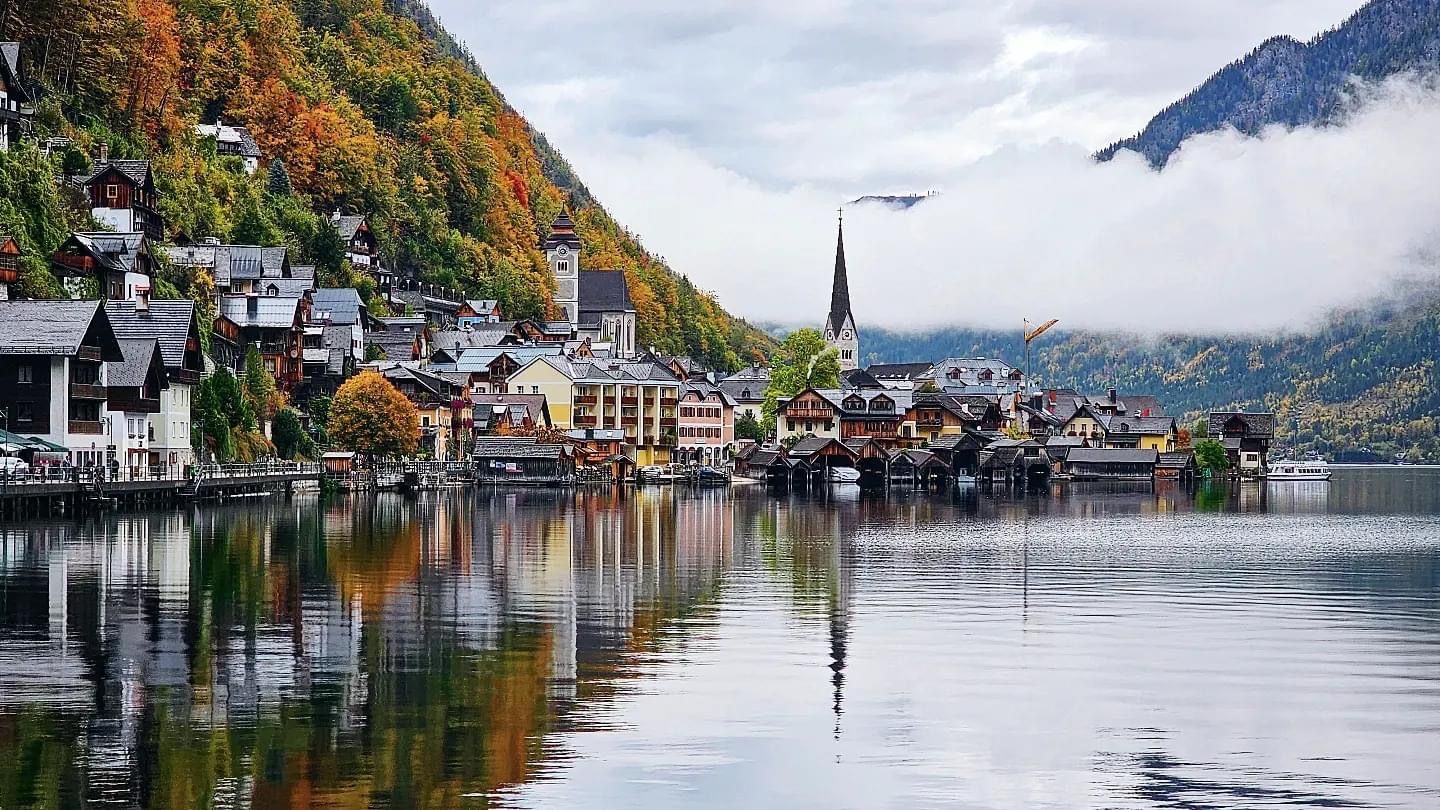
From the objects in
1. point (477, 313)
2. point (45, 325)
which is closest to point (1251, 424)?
point (477, 313)

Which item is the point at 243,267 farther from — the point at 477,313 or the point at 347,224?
the point at 477,313

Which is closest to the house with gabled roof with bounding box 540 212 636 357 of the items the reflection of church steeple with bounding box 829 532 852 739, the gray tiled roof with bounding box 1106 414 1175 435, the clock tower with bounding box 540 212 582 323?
the clock tower with bounding box 540 212 582 323

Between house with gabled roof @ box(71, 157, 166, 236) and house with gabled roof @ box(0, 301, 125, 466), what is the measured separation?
903 inches

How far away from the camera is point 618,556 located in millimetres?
50125

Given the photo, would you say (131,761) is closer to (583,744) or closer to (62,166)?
(583,744)

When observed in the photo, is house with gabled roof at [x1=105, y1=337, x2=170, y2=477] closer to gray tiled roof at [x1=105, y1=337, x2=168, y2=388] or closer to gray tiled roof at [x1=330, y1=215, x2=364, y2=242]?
gray tiled roof at [x1=105, y1=337, x2=168, y2=388]

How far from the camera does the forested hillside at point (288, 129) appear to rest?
10194 centimetres

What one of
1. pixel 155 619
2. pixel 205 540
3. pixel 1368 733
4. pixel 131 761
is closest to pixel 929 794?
pixel 1368 733

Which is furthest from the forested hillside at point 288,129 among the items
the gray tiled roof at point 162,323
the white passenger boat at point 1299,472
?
the white passenger boat at point 1299,472

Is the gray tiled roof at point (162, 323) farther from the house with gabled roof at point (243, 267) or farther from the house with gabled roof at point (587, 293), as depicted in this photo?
the house with gabled roof at point (587, 293)

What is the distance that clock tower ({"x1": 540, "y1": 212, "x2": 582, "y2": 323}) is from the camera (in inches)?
7392

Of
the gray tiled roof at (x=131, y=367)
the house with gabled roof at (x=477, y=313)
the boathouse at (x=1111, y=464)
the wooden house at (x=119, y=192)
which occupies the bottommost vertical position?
the boathouse at (x=1111, y=464)

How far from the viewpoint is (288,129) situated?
136 m

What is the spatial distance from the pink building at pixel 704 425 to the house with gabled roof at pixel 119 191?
2089 inches
